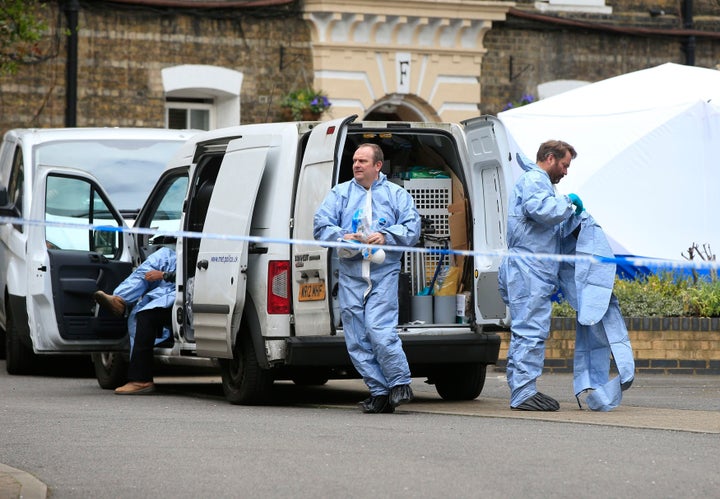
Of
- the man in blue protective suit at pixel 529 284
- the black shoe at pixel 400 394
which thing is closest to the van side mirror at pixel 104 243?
the black shoe at pixel 400 394

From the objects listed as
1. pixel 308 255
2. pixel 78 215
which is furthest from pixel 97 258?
pixel 308 255

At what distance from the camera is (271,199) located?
11.6m

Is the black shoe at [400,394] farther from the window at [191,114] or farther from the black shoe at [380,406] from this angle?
the window at [191,114]

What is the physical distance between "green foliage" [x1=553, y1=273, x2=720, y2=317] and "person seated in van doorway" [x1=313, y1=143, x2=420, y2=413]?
4941mm

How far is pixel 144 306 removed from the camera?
12.9 metres

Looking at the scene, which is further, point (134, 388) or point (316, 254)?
point (134, 388)

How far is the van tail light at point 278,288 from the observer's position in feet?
37.2

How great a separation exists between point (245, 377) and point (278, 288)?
73 centimetres

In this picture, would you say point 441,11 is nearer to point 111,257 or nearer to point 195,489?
point 111,257

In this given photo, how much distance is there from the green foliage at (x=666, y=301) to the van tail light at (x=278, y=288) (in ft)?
16.4

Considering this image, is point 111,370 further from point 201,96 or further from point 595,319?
point 201,96

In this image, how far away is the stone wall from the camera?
73.2 ft

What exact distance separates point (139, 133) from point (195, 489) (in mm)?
8777

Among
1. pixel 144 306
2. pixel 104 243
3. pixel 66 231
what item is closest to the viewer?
pixel 144 306
